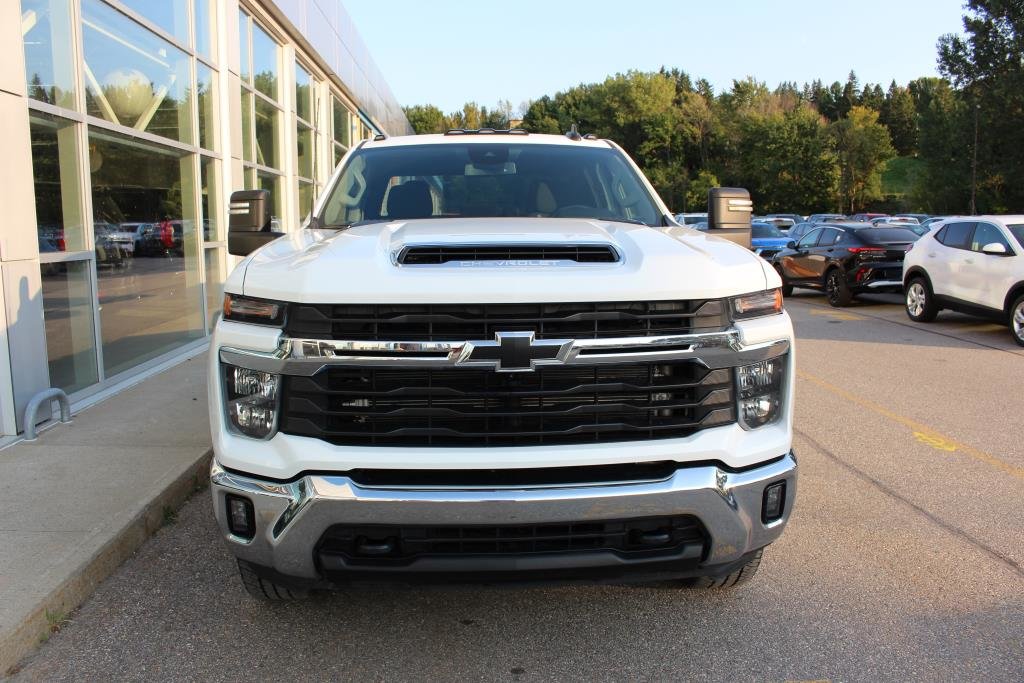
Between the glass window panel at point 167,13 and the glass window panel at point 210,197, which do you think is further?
the glass window panel at point 210,197

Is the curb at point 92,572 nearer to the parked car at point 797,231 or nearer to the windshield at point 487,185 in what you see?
the windshield at point 487,185

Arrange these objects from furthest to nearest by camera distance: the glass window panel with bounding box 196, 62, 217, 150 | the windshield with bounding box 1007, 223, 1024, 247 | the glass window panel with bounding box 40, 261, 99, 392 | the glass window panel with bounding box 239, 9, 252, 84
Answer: the glass window panel with bounding box 239, 9, 252, 84, the windshield with bounding box 1007, 223, 1024, 247, the glass window panel with bounding box 196, 62, 217, 150, the glass window panel with bounding box 40, 261, 99, 392

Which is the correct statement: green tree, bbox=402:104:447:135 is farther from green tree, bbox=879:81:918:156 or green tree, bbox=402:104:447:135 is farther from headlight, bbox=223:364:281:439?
headlight, bbox=223:364:281:439

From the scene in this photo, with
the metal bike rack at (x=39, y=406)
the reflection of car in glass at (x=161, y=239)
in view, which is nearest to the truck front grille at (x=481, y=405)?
the metal bike rack at (x=39, y=406)

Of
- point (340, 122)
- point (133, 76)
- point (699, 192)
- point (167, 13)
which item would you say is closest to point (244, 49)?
point (167, 13)

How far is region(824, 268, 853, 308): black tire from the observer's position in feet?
51.2

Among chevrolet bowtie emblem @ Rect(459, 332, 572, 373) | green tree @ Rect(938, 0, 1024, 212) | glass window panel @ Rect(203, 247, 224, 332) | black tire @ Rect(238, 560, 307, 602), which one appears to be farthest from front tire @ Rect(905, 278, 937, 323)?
green tree @ Rect(938, 0, 1024, 212)

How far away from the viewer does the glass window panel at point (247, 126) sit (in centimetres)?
1241

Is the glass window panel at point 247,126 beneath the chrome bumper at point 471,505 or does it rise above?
above

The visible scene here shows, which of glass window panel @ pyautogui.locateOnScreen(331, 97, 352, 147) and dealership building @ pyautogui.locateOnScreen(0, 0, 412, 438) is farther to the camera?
glass window panel @ pyautogui.locateOnScreen(331, 97, 352, 147)

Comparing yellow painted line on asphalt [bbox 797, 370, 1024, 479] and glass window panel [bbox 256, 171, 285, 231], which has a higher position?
glass window panel [bbox 256, 171, 285, 231]

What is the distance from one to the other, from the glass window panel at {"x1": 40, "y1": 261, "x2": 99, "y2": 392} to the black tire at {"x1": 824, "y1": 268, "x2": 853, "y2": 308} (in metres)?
13.1

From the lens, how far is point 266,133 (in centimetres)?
1423

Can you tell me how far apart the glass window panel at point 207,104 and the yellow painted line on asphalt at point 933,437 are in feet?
26.3
